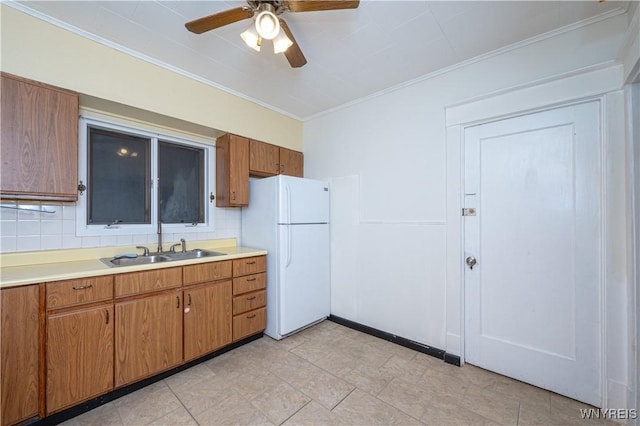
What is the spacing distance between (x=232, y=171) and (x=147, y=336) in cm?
167

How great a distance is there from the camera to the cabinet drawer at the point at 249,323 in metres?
2.50

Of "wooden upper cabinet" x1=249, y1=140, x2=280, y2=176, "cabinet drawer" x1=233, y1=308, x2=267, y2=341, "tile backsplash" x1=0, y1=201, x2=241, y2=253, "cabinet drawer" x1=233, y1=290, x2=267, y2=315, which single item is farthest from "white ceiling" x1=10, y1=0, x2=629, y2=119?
"cabinet drawer" x1=233, y1=308, x2=267, y2=341

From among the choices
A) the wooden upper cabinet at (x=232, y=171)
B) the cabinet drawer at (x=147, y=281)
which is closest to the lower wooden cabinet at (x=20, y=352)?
the cabinet drawer at (x=147, y=281)

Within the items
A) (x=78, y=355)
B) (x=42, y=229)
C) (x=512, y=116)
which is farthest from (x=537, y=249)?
(x=42, y=229)

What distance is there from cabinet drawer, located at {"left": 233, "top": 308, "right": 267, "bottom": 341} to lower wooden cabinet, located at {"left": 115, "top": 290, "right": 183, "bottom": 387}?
519 millimetres

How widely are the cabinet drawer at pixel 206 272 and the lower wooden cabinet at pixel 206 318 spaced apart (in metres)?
0.06

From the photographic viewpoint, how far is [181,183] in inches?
112

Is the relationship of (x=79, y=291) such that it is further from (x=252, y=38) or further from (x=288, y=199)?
(x=252, y=38)

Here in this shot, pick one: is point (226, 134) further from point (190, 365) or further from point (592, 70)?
point (592, 70)

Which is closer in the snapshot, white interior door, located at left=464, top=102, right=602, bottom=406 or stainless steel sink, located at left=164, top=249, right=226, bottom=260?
white interior door, located at left=464, top=102, right=602, bottom=406

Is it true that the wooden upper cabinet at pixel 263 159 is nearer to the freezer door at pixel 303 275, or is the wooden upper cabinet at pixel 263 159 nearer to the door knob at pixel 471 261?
the freezer door at pixel 303 275

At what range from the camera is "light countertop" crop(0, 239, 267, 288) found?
5.11 ft

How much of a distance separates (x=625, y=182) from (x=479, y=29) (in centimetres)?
142

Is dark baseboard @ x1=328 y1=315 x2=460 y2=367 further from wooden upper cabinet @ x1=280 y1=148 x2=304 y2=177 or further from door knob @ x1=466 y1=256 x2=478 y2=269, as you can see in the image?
wooden upper cabinet @ x1=280 y1=148 x2=304 y2=177
